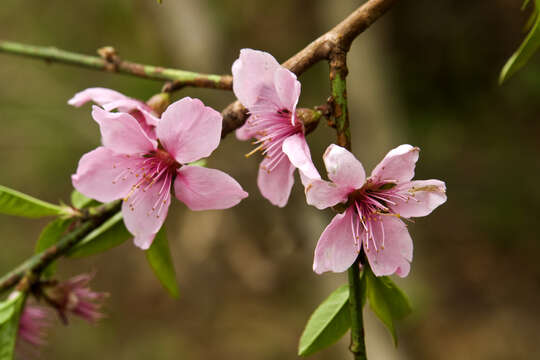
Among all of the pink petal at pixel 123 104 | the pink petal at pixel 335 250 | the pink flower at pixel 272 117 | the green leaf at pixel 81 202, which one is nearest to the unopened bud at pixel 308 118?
the pink flower at pixel 272 117

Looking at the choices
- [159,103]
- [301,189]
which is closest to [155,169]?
[159,103]

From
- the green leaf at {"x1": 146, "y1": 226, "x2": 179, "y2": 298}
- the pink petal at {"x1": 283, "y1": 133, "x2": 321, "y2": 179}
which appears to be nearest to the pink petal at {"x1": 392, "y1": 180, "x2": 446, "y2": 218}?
the pink petal at {"x1": 283, "y1": 133, "x2": 321, "y2": 179}

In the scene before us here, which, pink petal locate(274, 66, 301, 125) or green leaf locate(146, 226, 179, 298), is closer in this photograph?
pink petal locate(274, 66, 301, 125)

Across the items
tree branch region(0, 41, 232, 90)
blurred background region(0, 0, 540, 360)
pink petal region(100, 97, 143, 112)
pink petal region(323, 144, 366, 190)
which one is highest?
blurred background region(0, 0, 540, 360)

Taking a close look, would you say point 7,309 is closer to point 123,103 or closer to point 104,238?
point 104,238

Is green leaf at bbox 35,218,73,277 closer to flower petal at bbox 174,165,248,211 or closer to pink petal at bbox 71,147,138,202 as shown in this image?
pink petal at bbox 71,147,138,202
